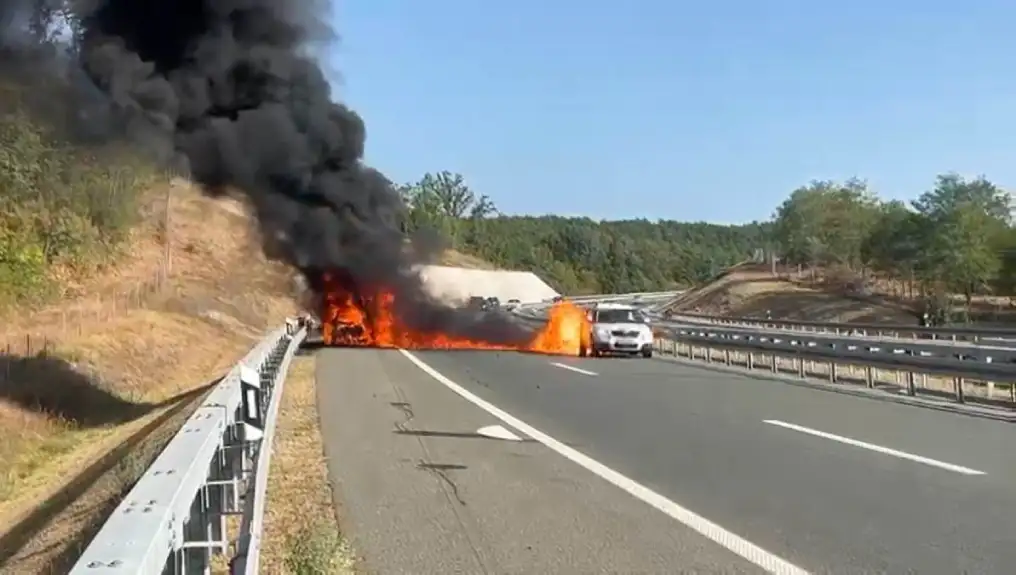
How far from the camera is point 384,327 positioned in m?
33.5

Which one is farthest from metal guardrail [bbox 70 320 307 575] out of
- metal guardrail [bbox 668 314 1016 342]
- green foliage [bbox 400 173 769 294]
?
green foliage [bbox 400 173 769 294]

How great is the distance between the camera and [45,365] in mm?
23812

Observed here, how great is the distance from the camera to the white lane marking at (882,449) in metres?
9.63

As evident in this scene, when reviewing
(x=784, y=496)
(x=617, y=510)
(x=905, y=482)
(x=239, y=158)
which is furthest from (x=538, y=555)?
(x=239, y=158)

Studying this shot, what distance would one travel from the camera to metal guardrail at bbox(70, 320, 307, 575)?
2.97 metres

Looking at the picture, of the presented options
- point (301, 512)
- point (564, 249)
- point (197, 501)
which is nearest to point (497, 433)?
point (301, 512)

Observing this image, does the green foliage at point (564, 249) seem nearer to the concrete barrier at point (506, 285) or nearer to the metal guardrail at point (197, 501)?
the concrete barrier at point (506, 285)

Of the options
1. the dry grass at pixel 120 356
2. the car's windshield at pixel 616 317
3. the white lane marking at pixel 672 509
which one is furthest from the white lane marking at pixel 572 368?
the white lane marking at pixel 672 509

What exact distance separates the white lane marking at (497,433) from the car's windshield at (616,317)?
17474mm

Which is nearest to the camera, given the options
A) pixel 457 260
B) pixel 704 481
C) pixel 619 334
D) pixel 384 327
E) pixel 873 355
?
pixel 704 481

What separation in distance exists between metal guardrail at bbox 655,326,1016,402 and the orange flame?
408cm

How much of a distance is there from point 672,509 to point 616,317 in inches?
891

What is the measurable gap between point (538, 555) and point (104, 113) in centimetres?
1908

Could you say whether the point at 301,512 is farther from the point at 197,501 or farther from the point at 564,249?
the point at 564,249
